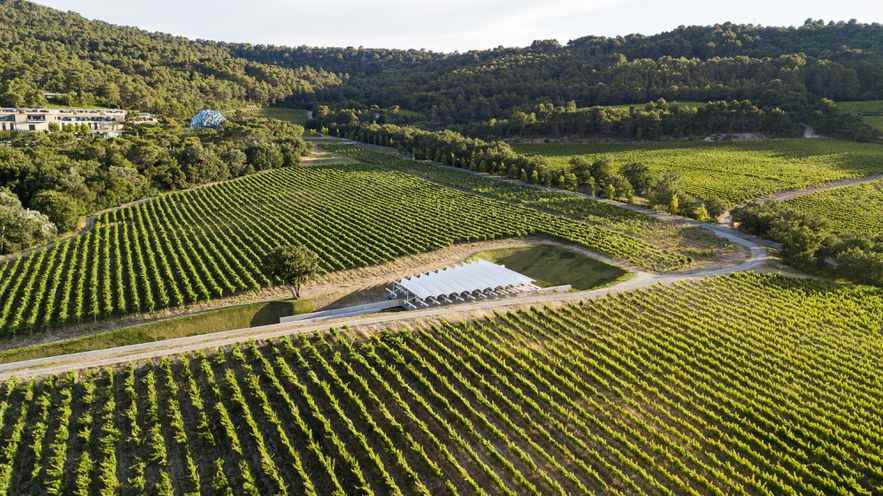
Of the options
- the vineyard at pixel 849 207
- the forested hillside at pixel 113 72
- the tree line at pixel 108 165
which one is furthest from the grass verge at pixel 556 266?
the forested hillside at pixel 113 72

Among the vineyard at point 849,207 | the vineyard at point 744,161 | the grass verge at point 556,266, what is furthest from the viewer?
the vineyard at point 744,161

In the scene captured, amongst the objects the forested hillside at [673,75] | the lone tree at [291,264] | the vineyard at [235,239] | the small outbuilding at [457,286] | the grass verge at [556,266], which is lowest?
the grass verge at [556,266]

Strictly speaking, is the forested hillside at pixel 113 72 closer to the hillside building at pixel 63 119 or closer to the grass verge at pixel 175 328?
the hillside building at pixel 63 119

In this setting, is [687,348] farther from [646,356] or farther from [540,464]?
[540,464]

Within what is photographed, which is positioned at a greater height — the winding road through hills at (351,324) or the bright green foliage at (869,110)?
the bright green foliage at (869,110)

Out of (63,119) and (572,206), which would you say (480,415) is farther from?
(63,119)

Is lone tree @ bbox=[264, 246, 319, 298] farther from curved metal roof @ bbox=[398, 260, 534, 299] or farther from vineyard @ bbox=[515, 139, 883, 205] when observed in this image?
vineyard @ bbox=[515, 139, 883, 205]

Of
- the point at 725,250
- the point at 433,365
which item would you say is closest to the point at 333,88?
the point at 725,250
